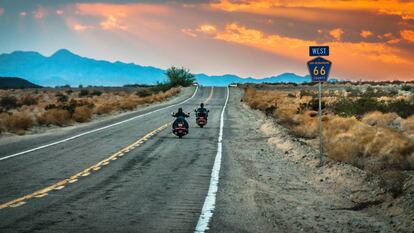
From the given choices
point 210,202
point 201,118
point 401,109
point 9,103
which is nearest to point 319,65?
point 210,202

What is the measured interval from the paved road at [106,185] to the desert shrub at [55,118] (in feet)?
30.6

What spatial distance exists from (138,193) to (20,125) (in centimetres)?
1964

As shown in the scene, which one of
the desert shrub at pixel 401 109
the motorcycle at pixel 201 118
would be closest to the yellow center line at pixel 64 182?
the motorcycle at pixel 201 118

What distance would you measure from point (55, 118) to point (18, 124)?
437 centimetres

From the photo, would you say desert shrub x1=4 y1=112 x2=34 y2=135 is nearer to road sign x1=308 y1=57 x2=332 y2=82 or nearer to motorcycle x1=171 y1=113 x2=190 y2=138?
motorcycle x1=171 y1=113 x2=190 y2=138

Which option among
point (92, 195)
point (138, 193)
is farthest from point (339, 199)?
point (92, 195)

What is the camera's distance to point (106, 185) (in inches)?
467

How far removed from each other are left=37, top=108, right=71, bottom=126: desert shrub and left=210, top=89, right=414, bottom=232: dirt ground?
17099 millimetres

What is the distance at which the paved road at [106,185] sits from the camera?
27.1 feet

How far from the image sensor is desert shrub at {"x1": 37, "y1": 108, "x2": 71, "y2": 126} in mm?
31859

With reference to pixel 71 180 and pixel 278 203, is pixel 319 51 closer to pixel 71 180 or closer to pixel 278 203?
pixel 278 203

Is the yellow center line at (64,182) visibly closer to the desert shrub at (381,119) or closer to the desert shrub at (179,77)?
the desert shrub at (381,119)

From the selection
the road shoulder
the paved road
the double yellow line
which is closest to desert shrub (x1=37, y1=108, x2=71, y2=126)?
the paved road

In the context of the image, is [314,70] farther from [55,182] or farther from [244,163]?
[55,182]
